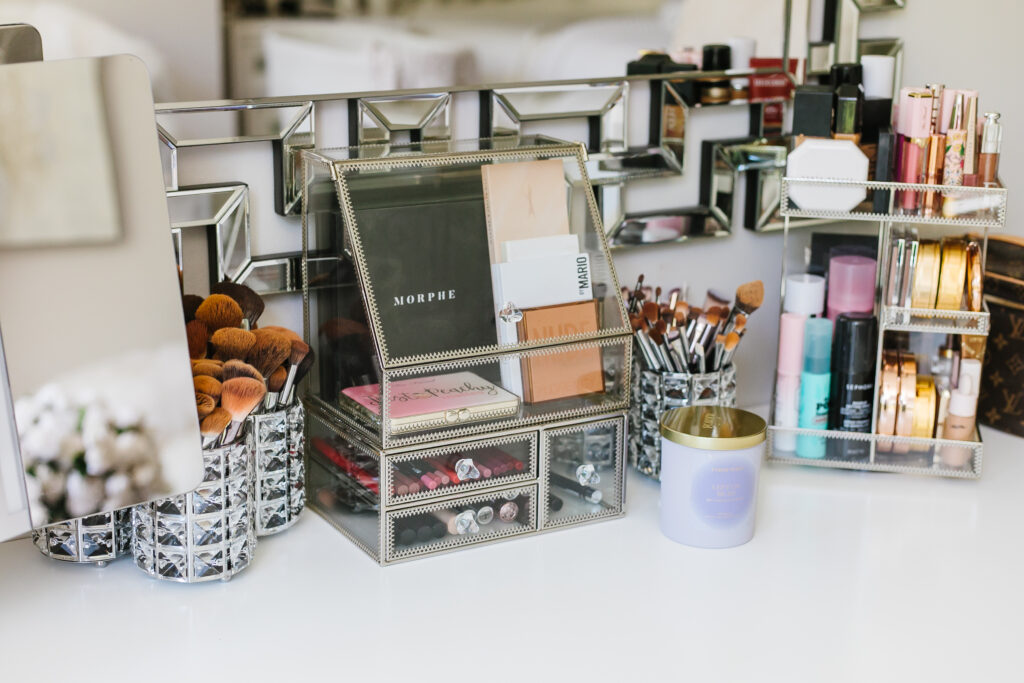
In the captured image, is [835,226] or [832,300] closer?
[832,300]

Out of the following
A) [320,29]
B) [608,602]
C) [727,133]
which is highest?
[320,29]

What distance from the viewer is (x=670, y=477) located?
104cm

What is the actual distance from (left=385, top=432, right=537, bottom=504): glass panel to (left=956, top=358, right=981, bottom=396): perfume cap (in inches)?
18.9

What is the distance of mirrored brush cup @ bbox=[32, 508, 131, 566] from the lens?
3.17ft

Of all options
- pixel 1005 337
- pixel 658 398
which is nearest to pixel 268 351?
pixel 658 398

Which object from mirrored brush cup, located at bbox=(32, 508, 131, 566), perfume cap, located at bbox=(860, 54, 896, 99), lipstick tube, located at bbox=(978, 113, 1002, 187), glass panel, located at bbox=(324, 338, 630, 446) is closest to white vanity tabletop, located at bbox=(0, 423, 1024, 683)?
mirrored brush cup, located at bbox=(32, 508, 131, 566)

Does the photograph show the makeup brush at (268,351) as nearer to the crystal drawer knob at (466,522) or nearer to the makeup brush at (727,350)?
the crystal drawer knob at (466,522)

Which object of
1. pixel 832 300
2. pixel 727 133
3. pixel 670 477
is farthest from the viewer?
pixel 727 133

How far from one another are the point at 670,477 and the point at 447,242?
0.95 ft

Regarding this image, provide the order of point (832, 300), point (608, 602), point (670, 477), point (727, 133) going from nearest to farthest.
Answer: point (608, 602) < point (670, 477) < point (832, 300) < point (727, 133)

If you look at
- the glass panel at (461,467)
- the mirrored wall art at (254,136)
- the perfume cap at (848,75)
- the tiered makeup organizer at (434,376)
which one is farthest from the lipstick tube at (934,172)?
the mirrored wall art at (254,136)

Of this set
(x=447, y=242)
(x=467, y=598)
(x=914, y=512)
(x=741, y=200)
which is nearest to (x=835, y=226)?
(x=741, y=200)

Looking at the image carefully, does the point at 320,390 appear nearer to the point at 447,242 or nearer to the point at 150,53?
the point at 447,242

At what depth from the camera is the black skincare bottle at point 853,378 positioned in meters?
1.18
